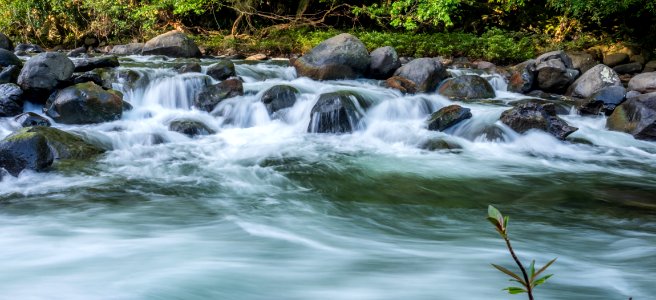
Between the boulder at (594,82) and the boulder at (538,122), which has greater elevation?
the boulder at (594,82)

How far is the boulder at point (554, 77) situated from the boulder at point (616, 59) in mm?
2931

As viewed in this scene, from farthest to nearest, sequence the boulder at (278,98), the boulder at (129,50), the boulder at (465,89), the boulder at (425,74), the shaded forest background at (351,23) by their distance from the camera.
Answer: the boulder at (129,50), the shaded forest background at (351,23), the boulder at (425,74), the boulder at (465,89), the boulder at (278,98)

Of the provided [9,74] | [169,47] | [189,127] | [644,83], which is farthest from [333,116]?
[169,47]

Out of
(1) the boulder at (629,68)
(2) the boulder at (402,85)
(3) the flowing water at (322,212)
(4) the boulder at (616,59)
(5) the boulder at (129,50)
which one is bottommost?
(3) the flowing water at (322,212)

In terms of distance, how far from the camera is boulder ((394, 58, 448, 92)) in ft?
35.4

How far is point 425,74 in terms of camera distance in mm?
10836

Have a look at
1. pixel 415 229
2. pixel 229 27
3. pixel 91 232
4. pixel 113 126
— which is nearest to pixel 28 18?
pixel 229 27

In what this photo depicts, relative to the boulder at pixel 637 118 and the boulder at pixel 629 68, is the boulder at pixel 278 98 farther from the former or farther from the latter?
the boulder at pixel 629 68

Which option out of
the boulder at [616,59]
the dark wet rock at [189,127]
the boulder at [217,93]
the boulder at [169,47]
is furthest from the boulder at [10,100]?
the boulder at [616,59]

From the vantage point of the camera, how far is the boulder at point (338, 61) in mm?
11227

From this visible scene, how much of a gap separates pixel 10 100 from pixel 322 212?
6.02m

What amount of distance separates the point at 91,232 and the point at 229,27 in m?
15.9

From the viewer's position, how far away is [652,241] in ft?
13.2

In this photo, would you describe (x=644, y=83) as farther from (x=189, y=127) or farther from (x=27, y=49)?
(x=27, y=49)
